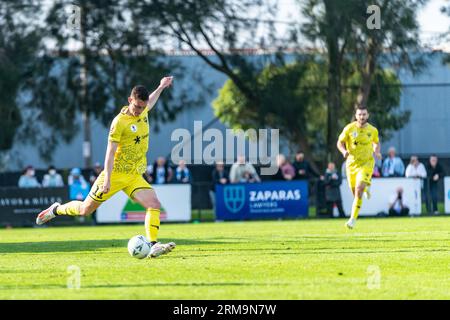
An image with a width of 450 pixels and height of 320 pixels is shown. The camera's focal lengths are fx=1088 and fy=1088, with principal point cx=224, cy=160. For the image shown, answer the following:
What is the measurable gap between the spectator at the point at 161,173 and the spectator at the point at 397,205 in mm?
6722

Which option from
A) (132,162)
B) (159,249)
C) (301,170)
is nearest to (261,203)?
(301,170)

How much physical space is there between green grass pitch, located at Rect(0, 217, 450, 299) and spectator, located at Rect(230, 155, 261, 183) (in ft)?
41.8

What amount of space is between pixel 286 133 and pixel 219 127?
30.1ft

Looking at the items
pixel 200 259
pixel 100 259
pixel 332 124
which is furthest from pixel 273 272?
pixel 332 124

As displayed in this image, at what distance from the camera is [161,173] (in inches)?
1313

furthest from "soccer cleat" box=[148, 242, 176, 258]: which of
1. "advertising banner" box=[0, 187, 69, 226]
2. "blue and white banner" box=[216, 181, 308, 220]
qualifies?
"advertising banner" box=[0, 187, 69, 226]

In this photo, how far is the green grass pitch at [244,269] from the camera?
1051 centimetres

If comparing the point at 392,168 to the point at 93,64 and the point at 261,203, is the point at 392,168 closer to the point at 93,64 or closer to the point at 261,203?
the point at 261,203

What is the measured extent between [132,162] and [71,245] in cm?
478

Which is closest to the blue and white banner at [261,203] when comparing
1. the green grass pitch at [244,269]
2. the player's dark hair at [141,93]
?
the green grass pitch at [244,269]

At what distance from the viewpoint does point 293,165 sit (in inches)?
1355

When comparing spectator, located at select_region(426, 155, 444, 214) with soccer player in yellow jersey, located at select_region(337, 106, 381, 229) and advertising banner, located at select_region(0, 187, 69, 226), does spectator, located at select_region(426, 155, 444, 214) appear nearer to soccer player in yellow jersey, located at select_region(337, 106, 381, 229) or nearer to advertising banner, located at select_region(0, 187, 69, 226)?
soccer player in yellow jersey, located at select_region(337, 106, 381, 229)
